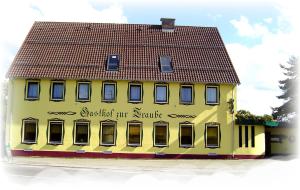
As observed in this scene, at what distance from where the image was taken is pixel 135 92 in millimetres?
27750

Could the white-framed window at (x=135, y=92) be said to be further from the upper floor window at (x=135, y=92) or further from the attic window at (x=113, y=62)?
the attic window at (x=113, y=62)

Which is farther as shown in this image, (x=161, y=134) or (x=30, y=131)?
(x=161, y=134)

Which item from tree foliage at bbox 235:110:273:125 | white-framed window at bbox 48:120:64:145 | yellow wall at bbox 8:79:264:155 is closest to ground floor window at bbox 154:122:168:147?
yellow wall at bbox 8:79:264:155

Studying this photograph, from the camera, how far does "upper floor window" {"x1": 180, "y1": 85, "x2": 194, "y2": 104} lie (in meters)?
27.8

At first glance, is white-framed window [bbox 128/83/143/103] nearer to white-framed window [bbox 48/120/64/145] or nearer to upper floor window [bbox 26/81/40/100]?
white-framed window [bbox 48/120/64/145]

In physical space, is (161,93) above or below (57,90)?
below

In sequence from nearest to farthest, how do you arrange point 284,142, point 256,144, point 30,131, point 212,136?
point 30,131, point 212,136, point 256,144, point 284,142

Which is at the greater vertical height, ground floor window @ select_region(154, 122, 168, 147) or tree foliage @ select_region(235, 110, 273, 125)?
tree foliage @ select_region(235, 110, 273, 125)

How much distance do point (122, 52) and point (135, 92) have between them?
3040 millimetres

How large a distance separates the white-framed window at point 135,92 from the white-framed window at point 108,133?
6.45 ft

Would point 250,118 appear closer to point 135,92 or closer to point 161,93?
point 161,93

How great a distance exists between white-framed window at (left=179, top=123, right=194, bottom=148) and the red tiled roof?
284 cm

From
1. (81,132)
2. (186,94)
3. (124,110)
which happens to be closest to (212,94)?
(186,94)

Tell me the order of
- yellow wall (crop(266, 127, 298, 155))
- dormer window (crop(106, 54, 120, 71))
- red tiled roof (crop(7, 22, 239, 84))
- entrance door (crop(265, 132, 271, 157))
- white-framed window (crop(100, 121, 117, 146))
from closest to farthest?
white-framed window (crop(100, 121, 117, 146)) < red tiled roof (crop(7, 22, 239, 84)) < dormer window (crop(106, 54, 120, 71)) < yellow wall (crop(266, 127, 298, 155)) < entrance door (crop(265, 132, 271, 157))
